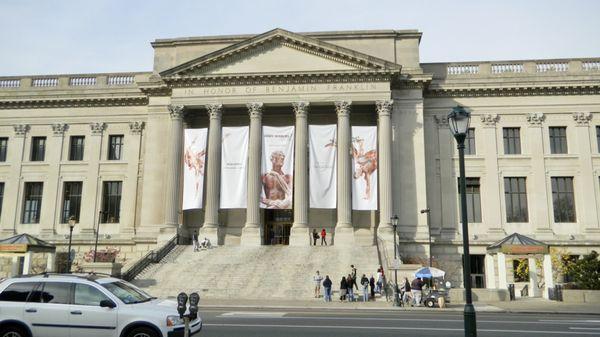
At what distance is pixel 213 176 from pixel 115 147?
11.4 metres

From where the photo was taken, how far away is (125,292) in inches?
481

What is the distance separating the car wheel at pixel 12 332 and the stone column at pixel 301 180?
25858mm

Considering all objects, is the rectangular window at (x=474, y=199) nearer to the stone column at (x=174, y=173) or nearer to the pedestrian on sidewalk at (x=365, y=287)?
the pedestrian on sidewalk at (x=365, y=287)

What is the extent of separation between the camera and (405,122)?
134ft

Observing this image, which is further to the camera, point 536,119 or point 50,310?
point 536,119

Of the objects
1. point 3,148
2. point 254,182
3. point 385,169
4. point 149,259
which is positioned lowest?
point 149,259

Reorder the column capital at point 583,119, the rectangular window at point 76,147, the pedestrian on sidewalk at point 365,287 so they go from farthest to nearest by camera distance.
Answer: the rectangular window at point 76,147 → the column capital at point 583,119 → the pedestrian on sidewalk at point 365,287

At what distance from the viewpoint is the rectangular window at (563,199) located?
132 feet

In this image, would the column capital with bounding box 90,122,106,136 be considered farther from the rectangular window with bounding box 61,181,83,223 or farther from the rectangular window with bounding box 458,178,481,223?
the rectangular window with bounding box 458,178,481,223

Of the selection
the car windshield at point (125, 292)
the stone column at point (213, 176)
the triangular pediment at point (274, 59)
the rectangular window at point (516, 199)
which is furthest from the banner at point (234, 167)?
the car windshield at point (125, 292)

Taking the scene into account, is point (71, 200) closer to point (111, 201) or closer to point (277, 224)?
point (111, 201)

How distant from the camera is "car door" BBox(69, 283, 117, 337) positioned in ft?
36.9

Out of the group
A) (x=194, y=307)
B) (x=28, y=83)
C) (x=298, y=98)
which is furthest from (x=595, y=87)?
(x=28, y=83)

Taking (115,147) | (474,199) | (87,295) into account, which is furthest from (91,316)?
(115,147)
